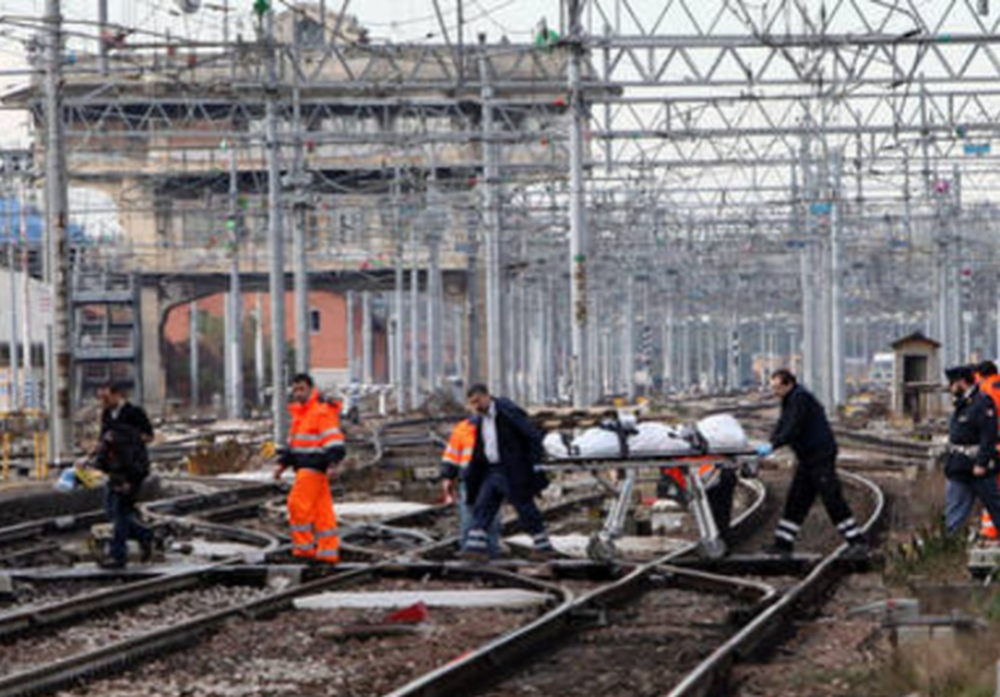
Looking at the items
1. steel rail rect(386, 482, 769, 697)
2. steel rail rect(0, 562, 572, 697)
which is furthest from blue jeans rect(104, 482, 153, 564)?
steel rail rect(386, 482, 769, 697)

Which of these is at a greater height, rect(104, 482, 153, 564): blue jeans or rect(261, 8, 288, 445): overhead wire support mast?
rect(261, 8, 288, 445): overhead wire support mast

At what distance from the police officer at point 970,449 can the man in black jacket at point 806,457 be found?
85cm

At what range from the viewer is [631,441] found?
15414 mm

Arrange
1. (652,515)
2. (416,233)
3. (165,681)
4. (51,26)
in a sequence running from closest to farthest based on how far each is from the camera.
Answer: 1. (165,681)
2. (652,515)
3. (51,26)
4. (416,233)

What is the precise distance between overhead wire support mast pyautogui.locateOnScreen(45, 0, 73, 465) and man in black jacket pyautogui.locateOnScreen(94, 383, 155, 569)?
34.4ft

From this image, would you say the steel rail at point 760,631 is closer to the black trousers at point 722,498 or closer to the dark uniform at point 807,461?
the dark uniform at point 807,461

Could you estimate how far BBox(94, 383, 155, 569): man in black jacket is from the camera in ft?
54.0

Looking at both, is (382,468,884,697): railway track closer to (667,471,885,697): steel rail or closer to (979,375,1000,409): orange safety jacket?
(667,471,885,697): steel rail

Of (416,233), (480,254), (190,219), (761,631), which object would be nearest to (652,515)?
(761,631)

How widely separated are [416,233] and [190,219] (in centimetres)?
2229

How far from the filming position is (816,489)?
16250mm

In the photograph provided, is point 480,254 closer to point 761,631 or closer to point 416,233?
point 416,233

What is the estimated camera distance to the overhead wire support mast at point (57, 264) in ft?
89.1

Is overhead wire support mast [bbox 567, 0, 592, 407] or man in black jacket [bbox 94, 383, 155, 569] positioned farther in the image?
overhead wire support mast [bbox 567, 0, 592, 407]
